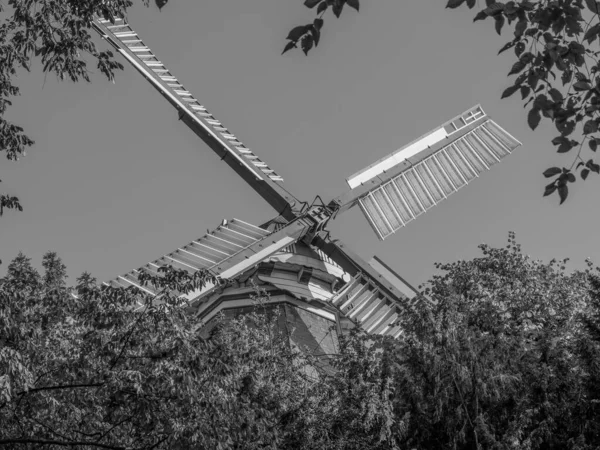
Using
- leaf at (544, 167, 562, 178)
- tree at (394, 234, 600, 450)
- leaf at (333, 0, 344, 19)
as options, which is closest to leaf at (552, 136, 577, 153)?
leaf at (544, 167, 562, 178)

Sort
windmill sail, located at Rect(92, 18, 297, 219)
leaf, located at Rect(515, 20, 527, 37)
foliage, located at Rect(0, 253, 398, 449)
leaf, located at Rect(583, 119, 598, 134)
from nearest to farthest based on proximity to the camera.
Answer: leaf, located at Rect(515, 20, 527, 37)
leaf, located at Rect(583, 119, 598, 134)
foliage, located at Rect(0, 253, 398, 449)
windmill sail, located at Rect(92, 18, 297, 219)

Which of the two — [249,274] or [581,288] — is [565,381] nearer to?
[581,288]

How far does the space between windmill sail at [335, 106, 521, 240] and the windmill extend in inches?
1.4

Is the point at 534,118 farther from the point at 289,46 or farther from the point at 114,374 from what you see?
the point at 114,374

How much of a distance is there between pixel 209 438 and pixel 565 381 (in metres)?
6.60

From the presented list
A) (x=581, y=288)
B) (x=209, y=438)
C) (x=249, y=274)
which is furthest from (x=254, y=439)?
(x=581, y=288)

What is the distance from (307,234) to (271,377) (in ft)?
30.9

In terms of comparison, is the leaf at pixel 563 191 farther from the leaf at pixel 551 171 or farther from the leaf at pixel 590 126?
the leaf at pixel 590 126

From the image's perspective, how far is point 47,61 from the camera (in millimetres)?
11930

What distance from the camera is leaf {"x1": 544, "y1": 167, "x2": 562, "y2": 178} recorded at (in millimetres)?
7543

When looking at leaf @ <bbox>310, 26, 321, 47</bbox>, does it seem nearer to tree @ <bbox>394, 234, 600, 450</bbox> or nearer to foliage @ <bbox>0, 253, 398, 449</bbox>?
foliage @ <bbox>0, 253, 398, 449</bbox>

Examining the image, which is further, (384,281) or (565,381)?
(384,281)

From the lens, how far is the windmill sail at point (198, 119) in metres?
27.3

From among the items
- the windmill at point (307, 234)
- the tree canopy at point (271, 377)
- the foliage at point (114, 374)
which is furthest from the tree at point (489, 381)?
the windmill at point (307, 234)
